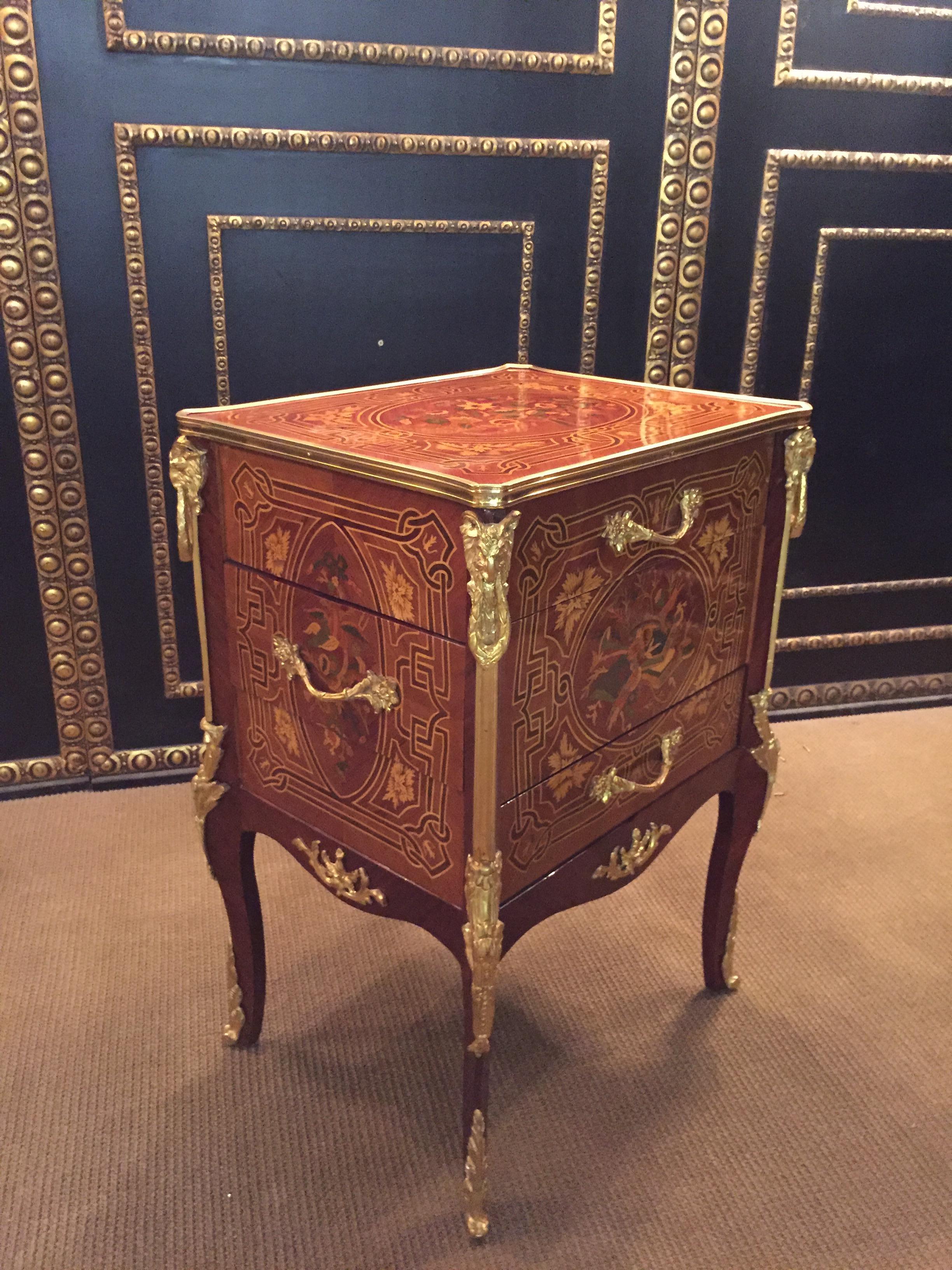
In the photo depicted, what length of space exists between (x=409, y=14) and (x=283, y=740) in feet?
4.32

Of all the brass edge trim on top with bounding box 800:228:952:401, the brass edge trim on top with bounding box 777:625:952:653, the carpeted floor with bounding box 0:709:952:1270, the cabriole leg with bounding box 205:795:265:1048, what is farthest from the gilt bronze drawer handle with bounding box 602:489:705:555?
the brass edge trim on top with bounding box 777:625:952:653

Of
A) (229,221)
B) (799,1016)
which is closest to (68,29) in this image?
(229,221)

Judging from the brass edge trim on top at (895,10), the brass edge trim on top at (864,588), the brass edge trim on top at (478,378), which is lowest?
the brass edge trim on top at (864,588)

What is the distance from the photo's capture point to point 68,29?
1.66 meters

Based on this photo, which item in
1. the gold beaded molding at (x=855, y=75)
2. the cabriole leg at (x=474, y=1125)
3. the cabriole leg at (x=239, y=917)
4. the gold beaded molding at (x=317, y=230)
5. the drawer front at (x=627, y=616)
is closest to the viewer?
the drawer front at (x=627, y=616)

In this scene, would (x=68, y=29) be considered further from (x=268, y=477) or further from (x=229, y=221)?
(x=268, y=477)

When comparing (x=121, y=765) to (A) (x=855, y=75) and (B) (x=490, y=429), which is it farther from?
(A) (x=855, y=75)

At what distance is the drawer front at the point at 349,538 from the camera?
3.13 ft

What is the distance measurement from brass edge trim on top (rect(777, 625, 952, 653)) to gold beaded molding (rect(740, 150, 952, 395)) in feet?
2.11

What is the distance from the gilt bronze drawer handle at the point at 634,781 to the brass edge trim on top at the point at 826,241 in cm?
125

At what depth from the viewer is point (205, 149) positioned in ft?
5.73

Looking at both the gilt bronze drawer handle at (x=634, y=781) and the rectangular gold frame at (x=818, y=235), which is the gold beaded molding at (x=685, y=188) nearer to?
the rectangular gold frame at (x=818, y=235)

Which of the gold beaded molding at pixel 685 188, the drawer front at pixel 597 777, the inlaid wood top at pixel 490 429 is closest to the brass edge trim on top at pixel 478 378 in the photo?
the inlaid wood top at pixel 490 429

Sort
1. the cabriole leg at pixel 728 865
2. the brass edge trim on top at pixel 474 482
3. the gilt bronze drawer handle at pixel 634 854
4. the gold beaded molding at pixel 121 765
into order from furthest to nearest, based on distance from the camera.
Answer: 1. the gold beaded molding at pixel 121 765
2. the cabriole leg at pixel 728 865
3. the gilt bronze drawer handle at pixel 634 854
4. the brass edge trim on top at pixel 474 482
